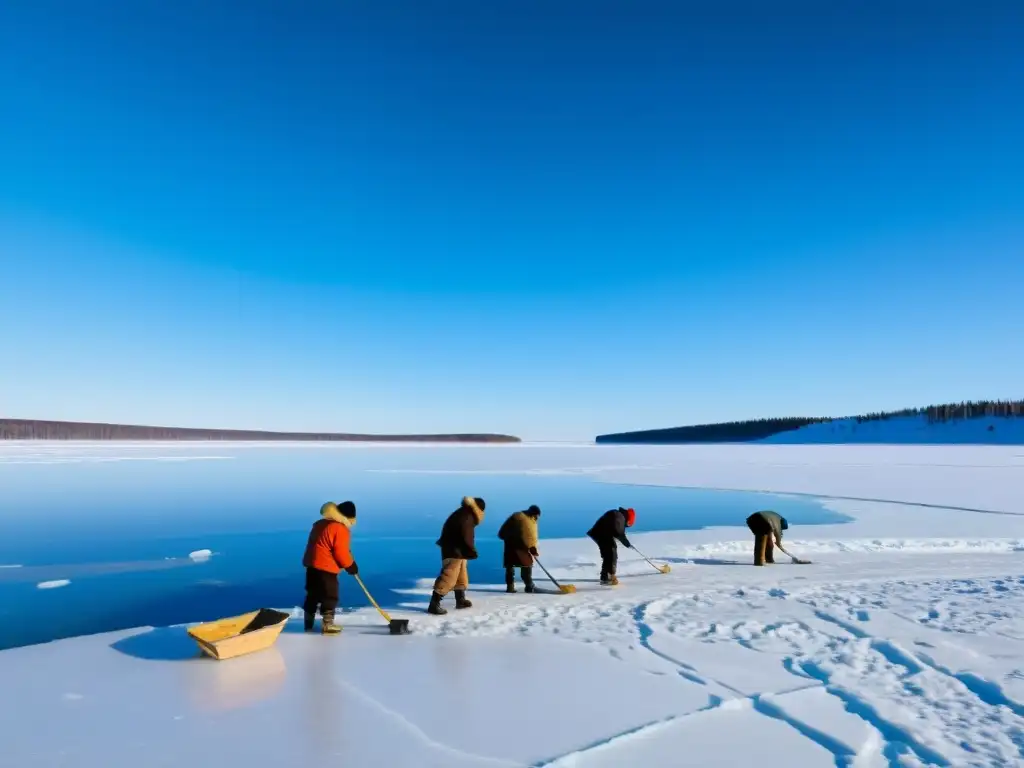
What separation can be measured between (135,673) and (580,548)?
6.27 m

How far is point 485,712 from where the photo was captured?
12.1 ft

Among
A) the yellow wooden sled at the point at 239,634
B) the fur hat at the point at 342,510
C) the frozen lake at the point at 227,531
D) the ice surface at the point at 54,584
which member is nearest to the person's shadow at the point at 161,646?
the yellow wooden sled at the point at 239,634

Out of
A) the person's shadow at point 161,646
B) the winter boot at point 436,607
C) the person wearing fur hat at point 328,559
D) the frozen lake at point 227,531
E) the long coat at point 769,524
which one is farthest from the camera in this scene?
the long coat at point 769,524

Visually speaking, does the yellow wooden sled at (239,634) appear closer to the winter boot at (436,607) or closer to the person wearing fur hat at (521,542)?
the winter boot at (436,607)

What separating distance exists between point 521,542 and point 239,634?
293cm

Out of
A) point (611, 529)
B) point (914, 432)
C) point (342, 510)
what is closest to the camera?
point (342, 510)

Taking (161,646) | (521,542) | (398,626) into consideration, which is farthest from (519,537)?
(161,646)

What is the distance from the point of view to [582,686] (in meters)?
4.07

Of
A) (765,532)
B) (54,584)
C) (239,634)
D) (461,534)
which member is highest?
(461,534)

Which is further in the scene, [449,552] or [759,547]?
[759,547]

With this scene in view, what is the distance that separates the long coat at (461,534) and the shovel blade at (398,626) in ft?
2.52

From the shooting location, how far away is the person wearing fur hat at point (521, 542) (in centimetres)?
670

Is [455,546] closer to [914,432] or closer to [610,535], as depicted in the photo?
[610,535]

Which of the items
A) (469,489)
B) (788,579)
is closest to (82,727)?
(788,579)
